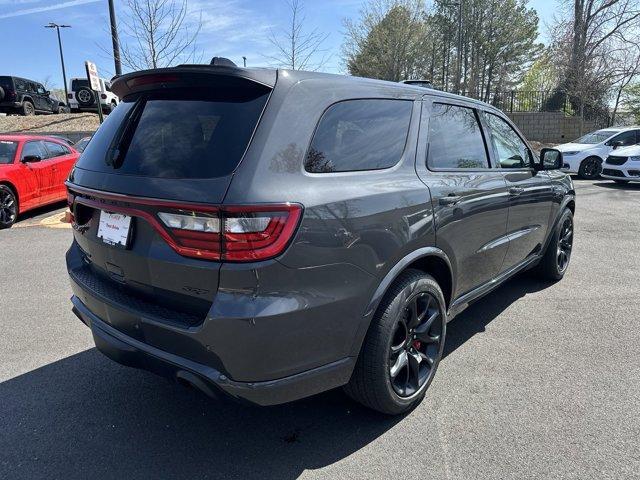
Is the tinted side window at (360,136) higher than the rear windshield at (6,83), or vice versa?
the rear windshield at (6,83)

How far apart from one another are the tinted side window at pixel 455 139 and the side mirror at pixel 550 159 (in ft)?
3.56

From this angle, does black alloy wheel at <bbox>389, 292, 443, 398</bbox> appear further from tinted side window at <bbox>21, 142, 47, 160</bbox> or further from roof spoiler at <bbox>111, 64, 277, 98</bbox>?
tinted side window at <bbox>21, 142, 47, 160</bbox>

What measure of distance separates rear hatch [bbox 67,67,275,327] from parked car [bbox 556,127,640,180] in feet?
48.7

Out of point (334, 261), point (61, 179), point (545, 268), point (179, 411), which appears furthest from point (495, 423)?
point (61, 179)

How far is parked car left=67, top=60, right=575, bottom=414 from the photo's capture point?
6.42 ft

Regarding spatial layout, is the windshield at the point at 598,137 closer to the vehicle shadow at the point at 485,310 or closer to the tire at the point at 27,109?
the vehicle shadow at the point at 485,310

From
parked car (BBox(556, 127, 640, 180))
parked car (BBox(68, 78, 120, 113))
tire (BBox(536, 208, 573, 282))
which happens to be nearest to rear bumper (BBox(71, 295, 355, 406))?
tire (BBox(536, 208, 573, 282))

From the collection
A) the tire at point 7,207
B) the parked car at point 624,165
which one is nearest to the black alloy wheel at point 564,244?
the tire at point 7,207

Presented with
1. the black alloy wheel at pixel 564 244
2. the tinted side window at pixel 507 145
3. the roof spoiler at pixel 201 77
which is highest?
the roof spoiler at pixel 201 77

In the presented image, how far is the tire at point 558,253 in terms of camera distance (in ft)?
15.9

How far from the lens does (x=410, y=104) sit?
2893mm

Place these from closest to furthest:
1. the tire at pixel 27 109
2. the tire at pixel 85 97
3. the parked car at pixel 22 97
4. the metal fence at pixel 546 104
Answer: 1. the parked car at pixel 22 97
2. the tire at pixel 27 109
3. the tire at pixel 85 97
4. the metal fence at pixel 546 104

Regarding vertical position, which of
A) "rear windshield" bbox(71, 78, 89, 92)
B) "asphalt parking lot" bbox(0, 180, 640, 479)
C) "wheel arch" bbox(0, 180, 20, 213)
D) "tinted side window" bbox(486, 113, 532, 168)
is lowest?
"asphalt parking lot" bbox(0, 180, 640, 479)

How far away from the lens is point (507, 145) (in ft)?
13.3
